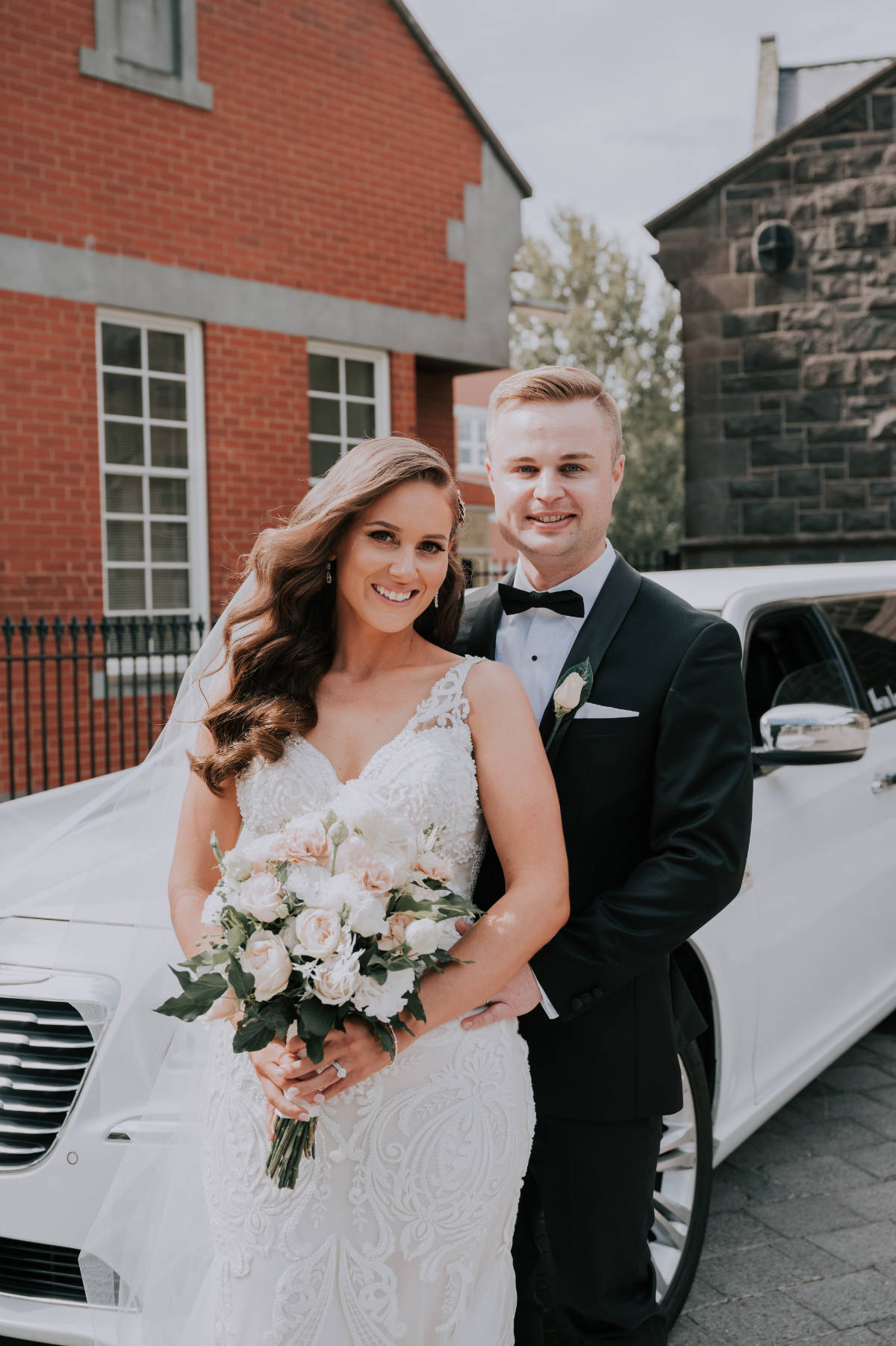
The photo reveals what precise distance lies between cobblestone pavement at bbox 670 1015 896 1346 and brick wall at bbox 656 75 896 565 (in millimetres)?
7787

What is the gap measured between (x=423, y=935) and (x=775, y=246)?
11.0 m

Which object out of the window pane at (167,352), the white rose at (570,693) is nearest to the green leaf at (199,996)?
the white rose at (570,693)

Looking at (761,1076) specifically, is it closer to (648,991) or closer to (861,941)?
(861,941)

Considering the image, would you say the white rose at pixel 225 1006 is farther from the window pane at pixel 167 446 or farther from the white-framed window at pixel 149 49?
the white-framed window at pixel 149 49

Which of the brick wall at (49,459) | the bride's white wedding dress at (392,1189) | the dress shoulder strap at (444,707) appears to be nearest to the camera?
the bride's white wedding dress at (392,1189)

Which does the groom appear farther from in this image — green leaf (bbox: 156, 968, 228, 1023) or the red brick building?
the red brick building

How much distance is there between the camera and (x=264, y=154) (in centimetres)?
1032

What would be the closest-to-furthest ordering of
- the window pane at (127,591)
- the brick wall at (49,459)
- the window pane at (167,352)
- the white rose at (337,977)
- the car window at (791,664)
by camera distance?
the white rose at (337,977) → the car window at (791,664) → the brick wall at (49,459) → the window pane at (127,591) → the window pane at (167,352)

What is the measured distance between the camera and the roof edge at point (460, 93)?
1127 centimetres

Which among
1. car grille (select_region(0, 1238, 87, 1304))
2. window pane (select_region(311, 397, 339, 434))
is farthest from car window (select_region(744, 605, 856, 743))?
window pane (select_region(311, 397, 339, 434))

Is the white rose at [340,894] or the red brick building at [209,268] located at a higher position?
the red brick building at [209,268]

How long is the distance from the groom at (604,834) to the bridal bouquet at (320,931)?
34 cm

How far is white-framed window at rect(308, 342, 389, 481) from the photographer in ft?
36.3

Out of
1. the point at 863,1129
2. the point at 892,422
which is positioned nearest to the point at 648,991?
the point at 863,1129
